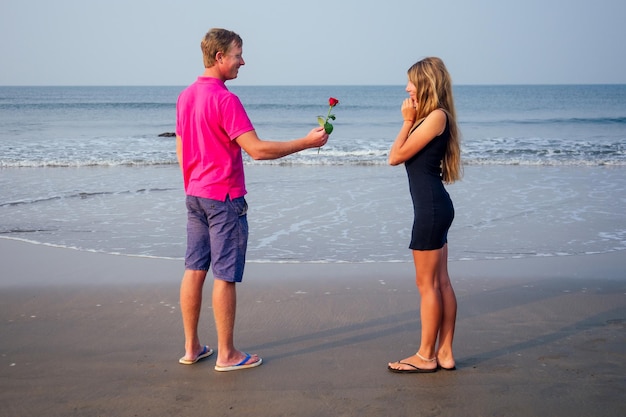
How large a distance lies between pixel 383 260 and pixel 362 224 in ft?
6.07

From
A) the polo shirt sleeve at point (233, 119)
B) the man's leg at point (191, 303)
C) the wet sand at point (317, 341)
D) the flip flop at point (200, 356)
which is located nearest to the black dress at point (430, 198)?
the wet sand at point (317, 341)

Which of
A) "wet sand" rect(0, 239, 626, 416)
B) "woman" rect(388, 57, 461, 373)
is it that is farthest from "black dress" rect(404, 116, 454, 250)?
"wet sand" rect(0, 239, 626, 416)

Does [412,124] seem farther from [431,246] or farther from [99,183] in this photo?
[99,183]

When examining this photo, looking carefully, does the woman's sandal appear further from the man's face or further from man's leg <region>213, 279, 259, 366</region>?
the man's face

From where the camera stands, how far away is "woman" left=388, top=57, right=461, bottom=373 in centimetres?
375

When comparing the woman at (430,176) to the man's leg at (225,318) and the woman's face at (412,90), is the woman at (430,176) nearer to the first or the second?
the woman's face at (412,90)

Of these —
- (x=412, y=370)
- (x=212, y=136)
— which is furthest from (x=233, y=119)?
(x=412, y=370)

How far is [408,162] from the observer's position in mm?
3861

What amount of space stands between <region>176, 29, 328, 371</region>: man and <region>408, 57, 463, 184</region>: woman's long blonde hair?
0.55 m

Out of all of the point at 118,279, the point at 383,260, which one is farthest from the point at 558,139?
the point at 118,279

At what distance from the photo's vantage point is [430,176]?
3.83 metres

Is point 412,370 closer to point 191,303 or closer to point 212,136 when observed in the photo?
point 191,303

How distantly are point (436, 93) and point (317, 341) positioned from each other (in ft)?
5.59

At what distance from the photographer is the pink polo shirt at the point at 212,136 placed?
3791mm
